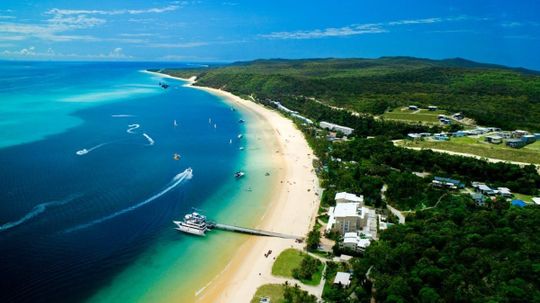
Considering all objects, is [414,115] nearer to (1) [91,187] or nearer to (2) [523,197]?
(2) [523,197]

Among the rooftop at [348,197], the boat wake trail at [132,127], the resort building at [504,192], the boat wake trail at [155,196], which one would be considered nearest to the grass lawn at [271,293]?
the rooftop at [348,197]

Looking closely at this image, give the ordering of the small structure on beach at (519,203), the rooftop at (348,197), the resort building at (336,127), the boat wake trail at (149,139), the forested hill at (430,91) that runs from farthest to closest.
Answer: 1. the forested hill at (430,91)
2. the resort building at (336,127)
3. the boat wake trail at (149,139)
4. the rooftop at (348,197)
5. the small structure on beach at (519,203)

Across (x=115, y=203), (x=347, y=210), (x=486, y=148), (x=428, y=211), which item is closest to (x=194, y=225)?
(x=115, y=203)

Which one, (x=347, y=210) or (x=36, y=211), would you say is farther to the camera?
(x=36, y=211)

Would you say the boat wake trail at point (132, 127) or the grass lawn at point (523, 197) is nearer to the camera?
the grass lawn at point (523, 197)

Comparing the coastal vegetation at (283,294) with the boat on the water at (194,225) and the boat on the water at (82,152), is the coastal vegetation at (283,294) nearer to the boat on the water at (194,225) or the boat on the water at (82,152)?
the boat on the water at (194,225)

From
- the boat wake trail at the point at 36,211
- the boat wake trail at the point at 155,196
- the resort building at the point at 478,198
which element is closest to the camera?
the boat wake trail at the point at 36,211

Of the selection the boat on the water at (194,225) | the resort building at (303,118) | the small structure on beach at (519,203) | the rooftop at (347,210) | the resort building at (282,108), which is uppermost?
the small structure on beach at (519,203)

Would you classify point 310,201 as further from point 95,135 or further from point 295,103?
point 295,103
